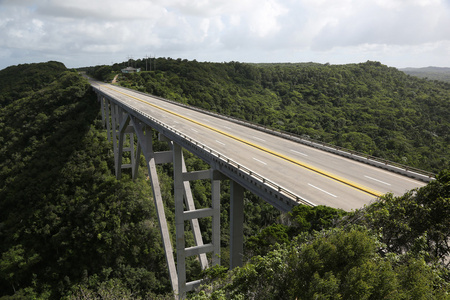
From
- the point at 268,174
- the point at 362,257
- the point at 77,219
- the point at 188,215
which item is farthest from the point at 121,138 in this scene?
the point at 362,257

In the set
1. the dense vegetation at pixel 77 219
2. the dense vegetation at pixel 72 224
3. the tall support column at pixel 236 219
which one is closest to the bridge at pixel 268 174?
the tall support column at pixel 236 219

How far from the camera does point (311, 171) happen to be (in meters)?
18.8

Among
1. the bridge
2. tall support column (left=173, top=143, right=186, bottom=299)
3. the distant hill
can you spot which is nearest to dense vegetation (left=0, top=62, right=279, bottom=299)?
tall support column (left=173, top=143, right=186, bottom=299)

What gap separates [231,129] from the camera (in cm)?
3278

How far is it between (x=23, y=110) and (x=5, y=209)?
94.4 ft

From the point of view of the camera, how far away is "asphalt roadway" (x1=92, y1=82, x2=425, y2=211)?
15435mm

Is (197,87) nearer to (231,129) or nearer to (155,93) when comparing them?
(155,93)

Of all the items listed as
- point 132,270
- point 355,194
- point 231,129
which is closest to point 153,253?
point 132,270

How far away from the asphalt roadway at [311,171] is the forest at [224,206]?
133 inches

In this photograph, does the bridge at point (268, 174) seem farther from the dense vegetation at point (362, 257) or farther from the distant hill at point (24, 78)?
the distant hill at point (24, 78)

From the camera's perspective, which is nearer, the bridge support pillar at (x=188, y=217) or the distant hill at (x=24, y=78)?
the bridge support pillar at (x=188, y=217)

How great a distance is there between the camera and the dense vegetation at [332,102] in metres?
63.6

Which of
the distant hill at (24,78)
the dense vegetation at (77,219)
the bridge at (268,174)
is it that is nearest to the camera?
the bridge at (268,174)

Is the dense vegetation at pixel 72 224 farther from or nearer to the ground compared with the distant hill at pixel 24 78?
nearer to the ground
